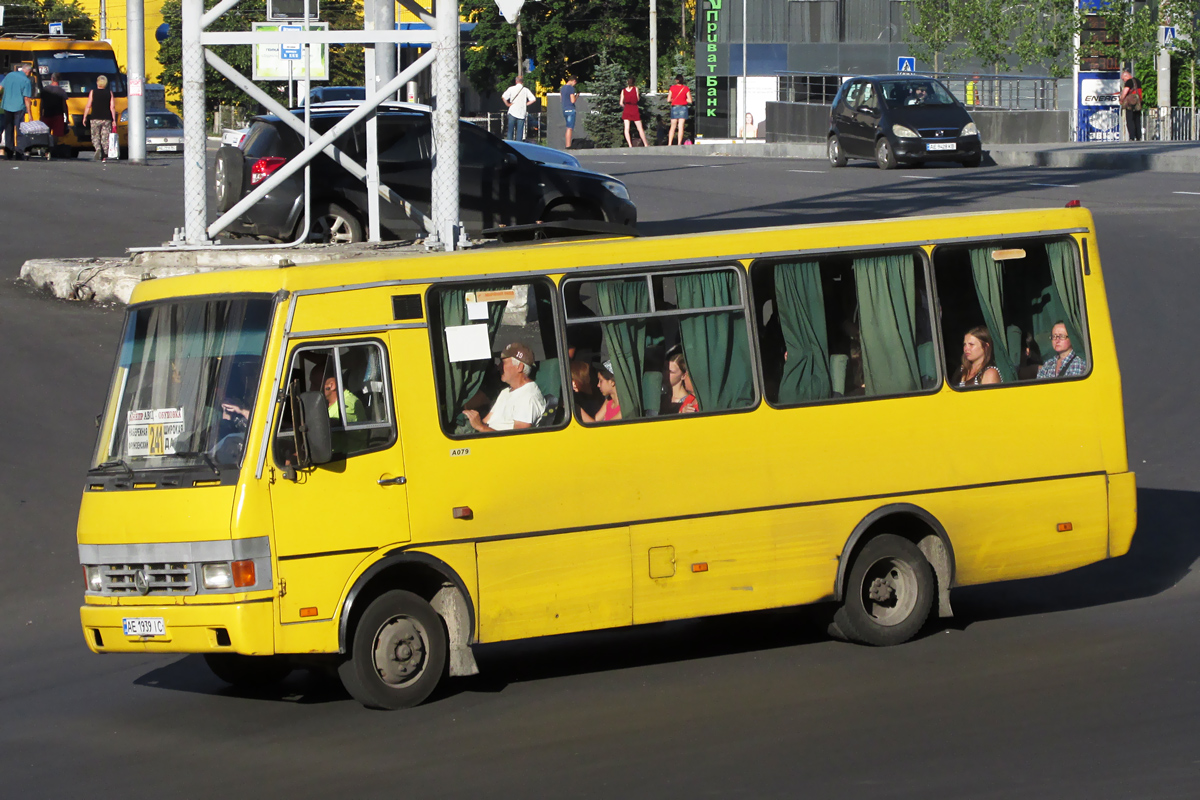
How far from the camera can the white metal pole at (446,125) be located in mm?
15539

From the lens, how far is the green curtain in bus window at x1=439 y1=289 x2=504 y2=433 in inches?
339

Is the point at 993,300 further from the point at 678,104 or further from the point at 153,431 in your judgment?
the point at 678,104

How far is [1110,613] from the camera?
33.1 feet

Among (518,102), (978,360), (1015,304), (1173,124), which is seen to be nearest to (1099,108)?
(1173,124)

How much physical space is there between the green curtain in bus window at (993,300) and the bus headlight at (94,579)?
202 inches

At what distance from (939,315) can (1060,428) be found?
38.3 inches

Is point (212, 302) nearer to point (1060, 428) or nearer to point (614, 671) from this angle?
point (614, 671)

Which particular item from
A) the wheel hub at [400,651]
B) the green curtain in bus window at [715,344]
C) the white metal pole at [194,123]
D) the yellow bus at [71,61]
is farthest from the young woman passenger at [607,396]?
the yellow bus at [71,61]

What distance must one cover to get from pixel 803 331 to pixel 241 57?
87.0 metres

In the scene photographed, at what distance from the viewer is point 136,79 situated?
113 ft

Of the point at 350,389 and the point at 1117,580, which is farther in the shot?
the point at 1117,580

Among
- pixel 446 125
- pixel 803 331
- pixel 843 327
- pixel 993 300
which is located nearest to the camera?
pixel 803 331

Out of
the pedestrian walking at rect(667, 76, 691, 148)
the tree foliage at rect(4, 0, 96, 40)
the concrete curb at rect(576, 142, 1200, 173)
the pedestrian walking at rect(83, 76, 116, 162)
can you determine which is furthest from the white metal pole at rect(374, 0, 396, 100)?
the tree foliage at rect(4, 0, 96, 40)

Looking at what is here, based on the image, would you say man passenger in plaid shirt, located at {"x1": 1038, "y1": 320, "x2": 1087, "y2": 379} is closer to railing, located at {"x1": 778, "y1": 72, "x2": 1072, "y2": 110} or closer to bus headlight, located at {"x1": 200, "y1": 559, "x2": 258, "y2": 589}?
bus headlight, located at {"x1": 200, "y1": 559, "x2": 258, "y2": 589}
